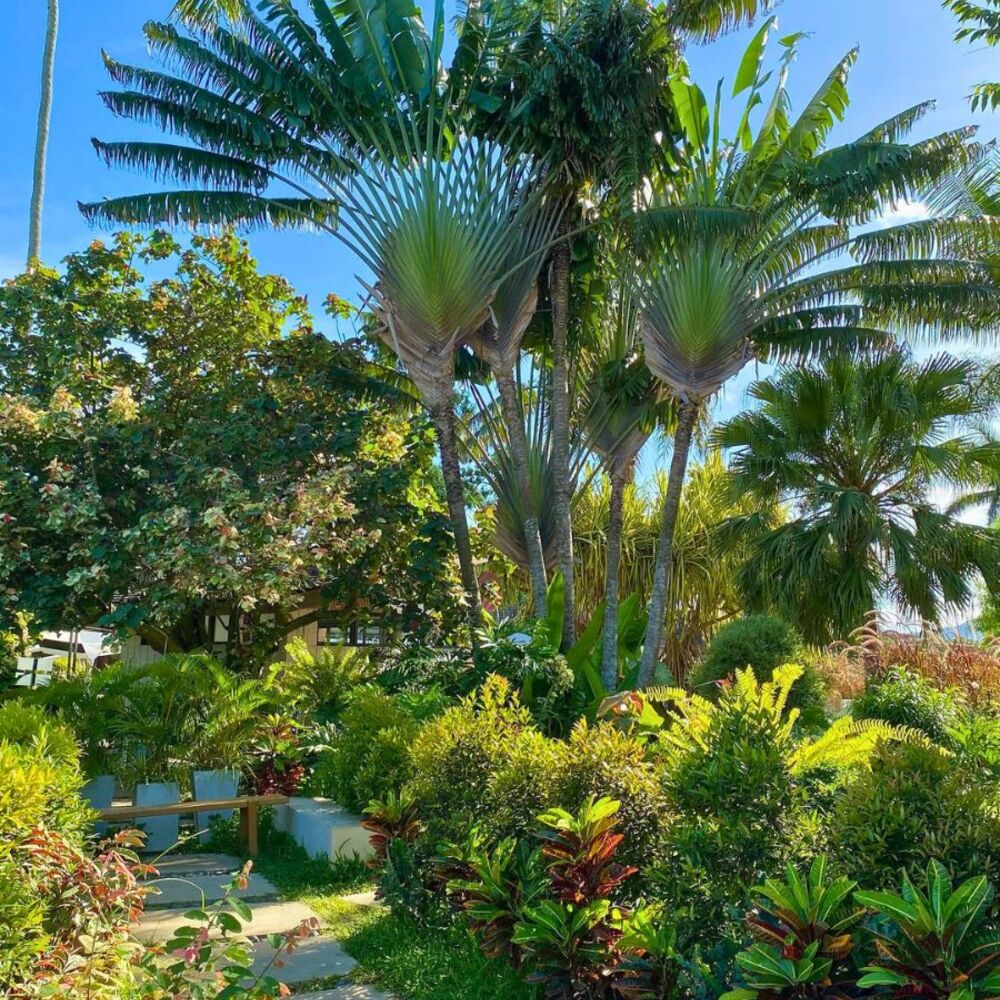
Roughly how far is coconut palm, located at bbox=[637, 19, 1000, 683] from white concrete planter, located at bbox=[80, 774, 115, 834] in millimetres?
6114

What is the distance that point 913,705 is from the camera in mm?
7695

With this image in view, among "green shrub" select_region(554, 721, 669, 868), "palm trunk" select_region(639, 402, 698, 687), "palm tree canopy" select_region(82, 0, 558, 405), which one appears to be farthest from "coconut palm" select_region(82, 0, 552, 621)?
"green shrub" select_region(554, 721, 669, 868)

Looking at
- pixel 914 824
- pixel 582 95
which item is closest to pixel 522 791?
pixel 914 824

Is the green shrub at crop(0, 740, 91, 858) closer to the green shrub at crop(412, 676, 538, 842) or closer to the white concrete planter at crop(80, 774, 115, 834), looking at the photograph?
the green shrub at crop(412, 676, 538, 842)

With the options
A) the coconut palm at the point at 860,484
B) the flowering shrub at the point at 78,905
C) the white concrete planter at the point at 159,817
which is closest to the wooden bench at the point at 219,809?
the white concrete planter at the point at 159,817

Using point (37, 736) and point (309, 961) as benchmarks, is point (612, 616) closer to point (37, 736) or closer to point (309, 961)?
point (309, 961)

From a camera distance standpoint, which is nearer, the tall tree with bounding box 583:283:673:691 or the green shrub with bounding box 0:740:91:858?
the green shrub with bounding box 0:740:91:858

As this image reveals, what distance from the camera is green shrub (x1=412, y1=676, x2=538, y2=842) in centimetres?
497

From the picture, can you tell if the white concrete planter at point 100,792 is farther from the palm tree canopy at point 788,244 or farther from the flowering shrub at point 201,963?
the palm tree canopy at point 788,244

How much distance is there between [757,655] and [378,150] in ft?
26.6

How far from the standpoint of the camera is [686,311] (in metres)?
10.9

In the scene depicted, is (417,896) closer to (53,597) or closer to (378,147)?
(53,597)

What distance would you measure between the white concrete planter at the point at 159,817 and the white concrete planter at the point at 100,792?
0.22m

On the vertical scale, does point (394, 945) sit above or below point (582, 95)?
below
